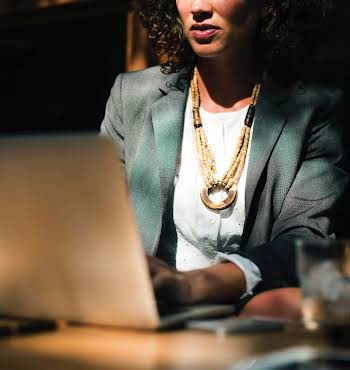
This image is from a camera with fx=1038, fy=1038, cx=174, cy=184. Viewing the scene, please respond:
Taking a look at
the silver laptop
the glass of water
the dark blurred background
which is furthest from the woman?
the silver laptop

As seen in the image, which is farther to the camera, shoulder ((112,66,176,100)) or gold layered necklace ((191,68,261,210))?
shoulder ((112,66,176,100))

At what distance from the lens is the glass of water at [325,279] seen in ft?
5.46

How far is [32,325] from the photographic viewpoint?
171 cm

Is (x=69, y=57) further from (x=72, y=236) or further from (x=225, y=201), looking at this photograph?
(x=72, y=236)

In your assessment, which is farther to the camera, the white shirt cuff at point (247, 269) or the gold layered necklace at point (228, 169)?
the gold layered necklace at point (228, 169)

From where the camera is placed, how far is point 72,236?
5.17 feet

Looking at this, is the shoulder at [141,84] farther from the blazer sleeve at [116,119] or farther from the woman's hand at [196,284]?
the woman's hand at [196,284]

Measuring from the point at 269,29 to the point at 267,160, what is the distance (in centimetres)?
56

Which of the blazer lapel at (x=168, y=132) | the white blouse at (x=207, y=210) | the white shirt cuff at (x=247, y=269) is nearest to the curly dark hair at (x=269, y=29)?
the blazer lapel at (x=168, y=132)

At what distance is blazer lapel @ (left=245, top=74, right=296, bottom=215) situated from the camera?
2.95 meters

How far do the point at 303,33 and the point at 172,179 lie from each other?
85 centimetres

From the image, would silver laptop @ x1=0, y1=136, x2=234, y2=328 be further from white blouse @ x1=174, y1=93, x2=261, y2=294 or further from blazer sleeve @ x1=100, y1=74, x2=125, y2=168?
blazer sleeve @ x1=100, y1=74, x2=125, y2=168

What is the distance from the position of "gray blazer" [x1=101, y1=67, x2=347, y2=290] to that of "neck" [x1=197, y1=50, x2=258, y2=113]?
0.08m

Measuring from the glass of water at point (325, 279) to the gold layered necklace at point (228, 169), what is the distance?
4.28 ft
